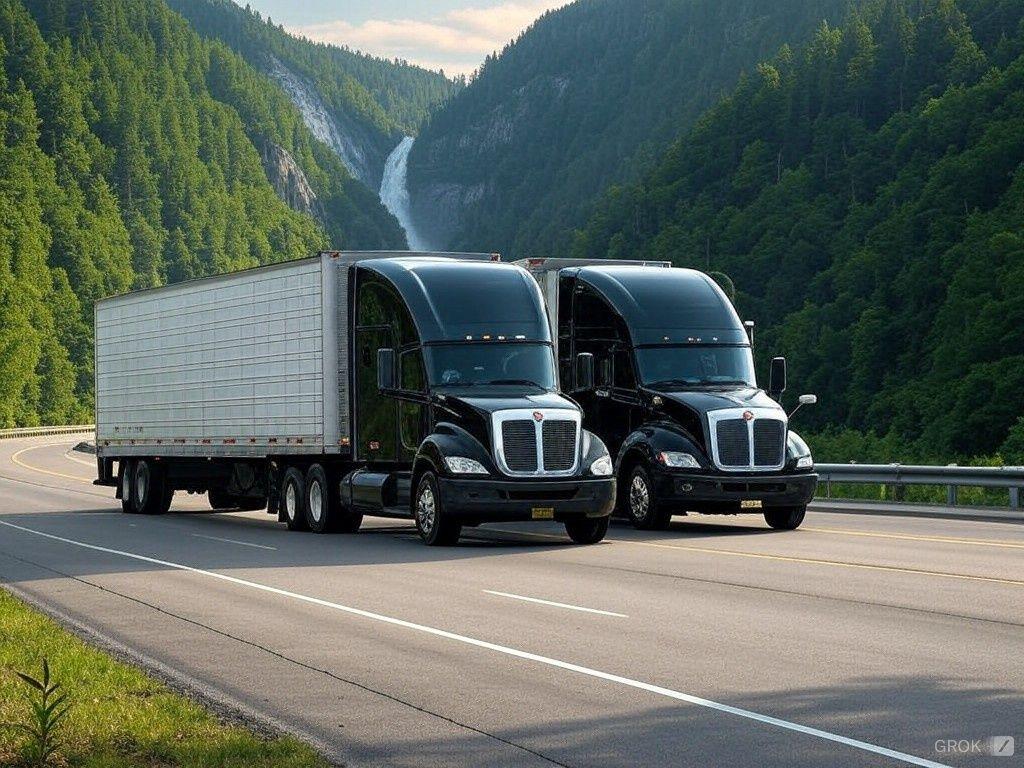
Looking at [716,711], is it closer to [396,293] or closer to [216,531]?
[396,293]

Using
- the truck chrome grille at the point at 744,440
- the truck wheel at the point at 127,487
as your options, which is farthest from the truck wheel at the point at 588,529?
the truck wheel at the point at 127,487

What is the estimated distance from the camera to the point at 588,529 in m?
21.8

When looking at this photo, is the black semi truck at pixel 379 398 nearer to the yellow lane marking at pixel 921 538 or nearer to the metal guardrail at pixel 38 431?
the yellow lane marking at pixel 921 538

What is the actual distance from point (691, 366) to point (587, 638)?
12.9 metres

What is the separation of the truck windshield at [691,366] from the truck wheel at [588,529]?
10.7 feet

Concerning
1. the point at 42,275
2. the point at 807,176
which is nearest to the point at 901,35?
the point at 807,176

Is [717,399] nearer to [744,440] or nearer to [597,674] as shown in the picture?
[744,440]

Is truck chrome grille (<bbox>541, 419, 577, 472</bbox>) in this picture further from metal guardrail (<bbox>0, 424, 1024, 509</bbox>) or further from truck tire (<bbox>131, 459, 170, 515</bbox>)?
truck tire (<bbox>131, 459, 170, 515</bbox>)

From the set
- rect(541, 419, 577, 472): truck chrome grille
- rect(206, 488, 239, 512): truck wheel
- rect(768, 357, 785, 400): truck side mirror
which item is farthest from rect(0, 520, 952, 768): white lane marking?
rect(206, 488, 239, 512): truck wheel

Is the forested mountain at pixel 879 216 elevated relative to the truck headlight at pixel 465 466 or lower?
elevated

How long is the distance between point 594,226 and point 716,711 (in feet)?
531

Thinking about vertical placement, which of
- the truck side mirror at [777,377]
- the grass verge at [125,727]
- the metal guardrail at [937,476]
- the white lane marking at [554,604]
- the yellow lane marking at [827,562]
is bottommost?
the grass verge at [125,727]

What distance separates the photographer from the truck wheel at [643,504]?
23875mm

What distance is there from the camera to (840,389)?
111312mm
